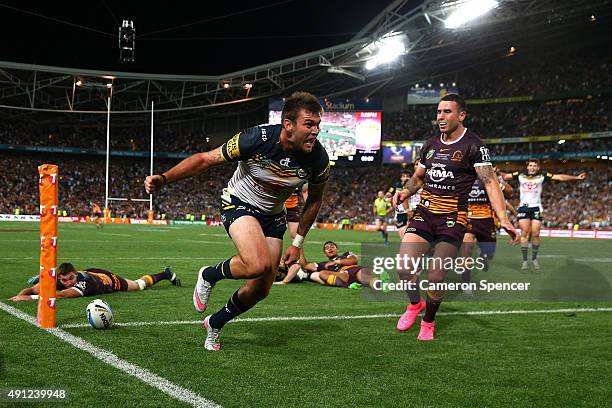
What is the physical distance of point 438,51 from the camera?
155ft

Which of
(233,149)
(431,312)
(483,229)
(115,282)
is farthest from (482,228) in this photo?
(233,149)

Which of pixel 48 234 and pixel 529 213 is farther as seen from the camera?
pixel 529 213

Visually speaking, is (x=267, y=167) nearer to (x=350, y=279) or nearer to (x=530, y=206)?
(x=350, y=279)

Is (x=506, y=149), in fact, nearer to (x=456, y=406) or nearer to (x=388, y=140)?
(x=388, y=140)

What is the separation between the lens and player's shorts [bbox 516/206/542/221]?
14.4 meters

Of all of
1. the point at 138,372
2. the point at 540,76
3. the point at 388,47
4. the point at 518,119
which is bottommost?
the point at 138,372

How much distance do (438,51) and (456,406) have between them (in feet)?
151

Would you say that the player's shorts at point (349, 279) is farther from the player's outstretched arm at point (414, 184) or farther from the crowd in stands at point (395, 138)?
the crowd in stands at point (395, 138)

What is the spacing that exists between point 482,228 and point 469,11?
87.3 ft

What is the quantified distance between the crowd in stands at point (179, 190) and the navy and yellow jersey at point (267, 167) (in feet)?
152

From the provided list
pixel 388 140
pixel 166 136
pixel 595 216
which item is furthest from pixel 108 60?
pixel 595 216

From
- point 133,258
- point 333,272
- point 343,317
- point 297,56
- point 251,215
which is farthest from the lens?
point 297,56

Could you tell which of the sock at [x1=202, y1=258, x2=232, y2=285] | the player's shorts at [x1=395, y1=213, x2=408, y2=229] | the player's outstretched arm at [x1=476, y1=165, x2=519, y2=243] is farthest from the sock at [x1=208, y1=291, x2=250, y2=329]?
the player's shorts at [x1=395, y1=213, x2=408, y2=229]

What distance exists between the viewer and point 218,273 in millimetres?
5562
